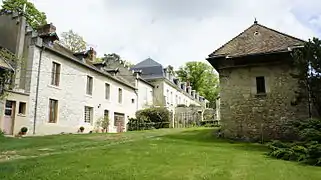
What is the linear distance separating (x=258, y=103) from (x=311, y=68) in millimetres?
3734

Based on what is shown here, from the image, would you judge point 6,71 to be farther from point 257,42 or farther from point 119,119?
point 257,42

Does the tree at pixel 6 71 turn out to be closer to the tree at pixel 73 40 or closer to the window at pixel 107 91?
the window at pixel 107 91

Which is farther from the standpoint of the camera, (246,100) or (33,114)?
(33,114)

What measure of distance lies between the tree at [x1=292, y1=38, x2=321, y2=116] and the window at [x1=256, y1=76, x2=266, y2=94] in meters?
2.45

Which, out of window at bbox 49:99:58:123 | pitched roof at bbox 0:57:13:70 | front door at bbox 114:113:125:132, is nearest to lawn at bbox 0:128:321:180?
pitched roof at bbox 0:57:13:70

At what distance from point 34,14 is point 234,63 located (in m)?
22.5

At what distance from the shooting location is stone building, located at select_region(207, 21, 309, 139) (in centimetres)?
1677

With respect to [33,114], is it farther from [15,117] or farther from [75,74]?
[75,74]

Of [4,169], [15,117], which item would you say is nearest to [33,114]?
[15,117]

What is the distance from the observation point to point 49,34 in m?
22.2

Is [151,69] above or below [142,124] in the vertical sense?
above

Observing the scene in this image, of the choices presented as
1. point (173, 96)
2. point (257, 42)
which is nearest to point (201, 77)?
point (173, 96)

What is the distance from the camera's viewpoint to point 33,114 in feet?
65.5

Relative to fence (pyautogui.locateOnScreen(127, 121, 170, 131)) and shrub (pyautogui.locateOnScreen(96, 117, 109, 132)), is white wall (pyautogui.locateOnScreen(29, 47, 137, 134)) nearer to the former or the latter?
shrub (pyautogui.locateOnScreen(96, 117, 109, 132))
